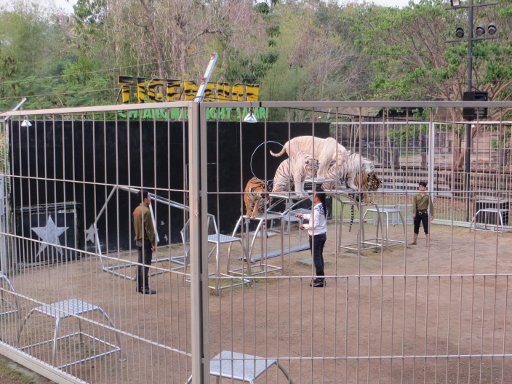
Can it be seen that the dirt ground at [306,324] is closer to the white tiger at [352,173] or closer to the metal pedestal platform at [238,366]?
the metal pedestal platform at [238,366]

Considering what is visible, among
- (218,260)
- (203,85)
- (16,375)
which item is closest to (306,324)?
(218,260)

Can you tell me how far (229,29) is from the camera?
901 inches

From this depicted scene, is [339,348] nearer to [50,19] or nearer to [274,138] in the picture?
[274,138]

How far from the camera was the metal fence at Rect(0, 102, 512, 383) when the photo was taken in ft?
13.2

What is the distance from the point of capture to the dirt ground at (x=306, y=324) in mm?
4352

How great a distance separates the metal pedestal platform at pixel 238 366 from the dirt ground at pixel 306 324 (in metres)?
0.10

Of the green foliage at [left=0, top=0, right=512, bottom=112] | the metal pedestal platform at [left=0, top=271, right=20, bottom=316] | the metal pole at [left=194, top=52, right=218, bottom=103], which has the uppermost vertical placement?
the green foliage at [left=0, top=0, right=512, bottom=112]

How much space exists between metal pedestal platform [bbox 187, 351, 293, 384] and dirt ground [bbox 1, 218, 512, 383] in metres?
0.10

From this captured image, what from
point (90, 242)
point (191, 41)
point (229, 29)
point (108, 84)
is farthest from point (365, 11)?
point (90, 242)

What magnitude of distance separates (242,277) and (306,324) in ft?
11.0

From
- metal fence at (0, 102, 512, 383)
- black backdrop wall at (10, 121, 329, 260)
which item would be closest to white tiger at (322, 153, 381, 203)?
metal fence at (0, 102, 512, 383)

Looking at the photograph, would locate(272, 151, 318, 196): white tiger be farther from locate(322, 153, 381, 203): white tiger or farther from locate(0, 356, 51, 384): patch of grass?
locate(0, 356, 51, 384): patch of grass

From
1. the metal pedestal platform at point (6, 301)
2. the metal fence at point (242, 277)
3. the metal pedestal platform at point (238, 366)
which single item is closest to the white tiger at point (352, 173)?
the metal fence at point (242, 277)

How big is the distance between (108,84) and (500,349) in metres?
20.8
